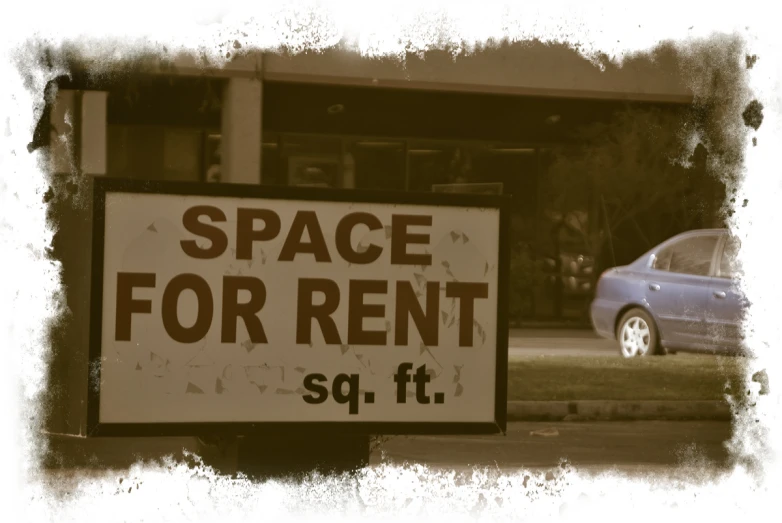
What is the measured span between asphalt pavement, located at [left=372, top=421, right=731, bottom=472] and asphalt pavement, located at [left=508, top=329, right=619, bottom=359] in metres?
5.46

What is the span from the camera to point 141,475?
4.68 meters

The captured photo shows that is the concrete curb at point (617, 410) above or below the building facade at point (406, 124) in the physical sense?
below

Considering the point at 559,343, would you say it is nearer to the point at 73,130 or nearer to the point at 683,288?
the point at 683,288

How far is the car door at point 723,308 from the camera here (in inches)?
466

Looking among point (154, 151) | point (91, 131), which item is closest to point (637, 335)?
point (91, 131)

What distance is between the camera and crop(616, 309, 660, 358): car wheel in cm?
1386

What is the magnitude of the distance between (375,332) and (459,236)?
1.29 ft

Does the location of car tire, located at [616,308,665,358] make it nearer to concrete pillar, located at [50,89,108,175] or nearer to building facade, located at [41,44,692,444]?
building facade, located at [41,44,692,444]

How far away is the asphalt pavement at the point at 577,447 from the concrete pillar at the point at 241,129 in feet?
30.3

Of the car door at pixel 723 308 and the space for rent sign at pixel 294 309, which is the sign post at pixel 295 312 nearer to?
the space for rent sign at pixel 294 309

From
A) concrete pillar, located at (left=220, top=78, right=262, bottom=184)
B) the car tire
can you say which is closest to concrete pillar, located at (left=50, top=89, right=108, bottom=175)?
the car tire

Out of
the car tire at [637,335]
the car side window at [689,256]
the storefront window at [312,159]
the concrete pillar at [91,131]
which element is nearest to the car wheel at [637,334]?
the car tire at [637,335]

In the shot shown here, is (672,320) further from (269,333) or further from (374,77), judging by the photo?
(269,333)

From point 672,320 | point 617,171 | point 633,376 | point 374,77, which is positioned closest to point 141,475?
point 633,376
